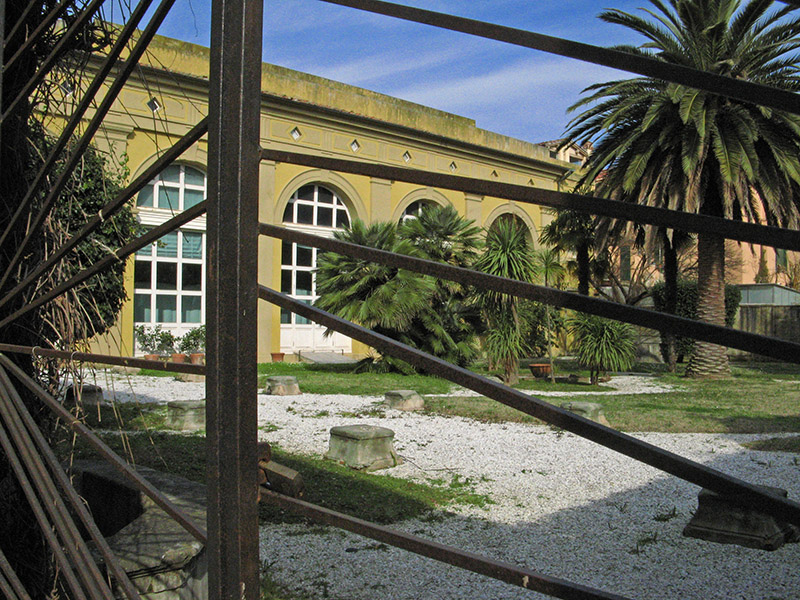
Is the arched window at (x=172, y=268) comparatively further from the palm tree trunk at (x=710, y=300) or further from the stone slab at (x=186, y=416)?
the palm tree trunk at (x=710, y=300)

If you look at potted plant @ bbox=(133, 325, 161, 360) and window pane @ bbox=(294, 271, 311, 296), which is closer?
potted plant @ bbox=(133, 325, 161, 360)

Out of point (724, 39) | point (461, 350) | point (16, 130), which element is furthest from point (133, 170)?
point (16, 130)

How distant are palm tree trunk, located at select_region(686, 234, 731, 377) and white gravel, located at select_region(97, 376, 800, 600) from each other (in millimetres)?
6802

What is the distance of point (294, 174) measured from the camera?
57.5 feet

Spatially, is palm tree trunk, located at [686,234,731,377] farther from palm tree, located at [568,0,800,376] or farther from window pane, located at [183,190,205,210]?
window pane, located at [183,190,205,210]

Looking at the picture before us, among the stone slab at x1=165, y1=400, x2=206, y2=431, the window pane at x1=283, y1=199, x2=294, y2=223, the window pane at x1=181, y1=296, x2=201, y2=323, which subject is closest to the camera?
the stone slab at x1=165, y1=400, x2=206, y2=431

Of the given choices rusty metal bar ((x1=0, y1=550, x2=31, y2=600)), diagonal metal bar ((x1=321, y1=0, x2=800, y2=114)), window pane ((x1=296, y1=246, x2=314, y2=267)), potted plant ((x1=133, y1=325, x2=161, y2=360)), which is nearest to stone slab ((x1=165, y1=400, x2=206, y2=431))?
rusty metal bar ((x1=0, y1=550, x2=31, y2=600))

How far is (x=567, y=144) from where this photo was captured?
50.7ft

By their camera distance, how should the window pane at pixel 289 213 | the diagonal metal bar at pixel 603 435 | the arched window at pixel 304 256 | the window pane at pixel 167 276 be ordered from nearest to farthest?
the diagonal metal bar at pixel 603 435 → the window pane at pixel 167 276 → the arched window at pixel 304 256 → the window pane at pixel 289 213

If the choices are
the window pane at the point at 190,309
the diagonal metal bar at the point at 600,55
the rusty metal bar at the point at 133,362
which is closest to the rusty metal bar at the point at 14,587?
the rusty metal bar at the point at 133,362

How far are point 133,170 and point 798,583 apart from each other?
572 inches

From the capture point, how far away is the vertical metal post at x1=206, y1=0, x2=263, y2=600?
1141 millimetres

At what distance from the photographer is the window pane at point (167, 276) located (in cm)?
1659

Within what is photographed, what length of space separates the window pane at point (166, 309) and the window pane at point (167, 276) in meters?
0.24
